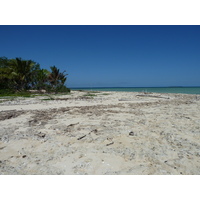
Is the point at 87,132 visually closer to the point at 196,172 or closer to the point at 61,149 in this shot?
the point at 61,149

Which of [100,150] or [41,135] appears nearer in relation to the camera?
[100,150]

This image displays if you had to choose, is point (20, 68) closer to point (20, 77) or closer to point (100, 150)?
point (20, 77)

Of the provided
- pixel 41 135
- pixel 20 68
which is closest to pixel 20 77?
pixel 20 68

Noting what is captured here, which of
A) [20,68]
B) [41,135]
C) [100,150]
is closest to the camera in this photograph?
[100,150]

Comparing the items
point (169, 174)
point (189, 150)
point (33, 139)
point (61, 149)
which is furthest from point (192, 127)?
point (33, 139)

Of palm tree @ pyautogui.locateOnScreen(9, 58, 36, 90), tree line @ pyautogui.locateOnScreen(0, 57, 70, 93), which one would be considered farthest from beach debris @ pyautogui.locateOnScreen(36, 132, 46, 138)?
palm tree @ pyautogui.locateOnScreen(9, 58, 36, 90)

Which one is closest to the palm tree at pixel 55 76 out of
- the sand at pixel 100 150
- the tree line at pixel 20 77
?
the tree line at pixel 20 77

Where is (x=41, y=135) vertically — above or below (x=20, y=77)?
below

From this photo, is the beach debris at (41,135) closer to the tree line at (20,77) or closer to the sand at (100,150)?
the sand at (100,150)

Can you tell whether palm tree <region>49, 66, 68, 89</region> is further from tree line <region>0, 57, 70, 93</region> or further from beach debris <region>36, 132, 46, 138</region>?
beach debris <region>36, 132, 46, 138</region>

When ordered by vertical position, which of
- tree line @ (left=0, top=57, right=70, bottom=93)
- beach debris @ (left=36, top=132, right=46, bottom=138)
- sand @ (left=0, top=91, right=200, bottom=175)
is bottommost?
sand @ (left=0, top=91, right=200, bottom=175)

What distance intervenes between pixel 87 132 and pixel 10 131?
2.24m

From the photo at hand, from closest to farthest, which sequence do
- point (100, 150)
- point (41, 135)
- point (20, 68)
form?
1. point (100, 150)
2. point (41, 135)
3. point (20, 68)
